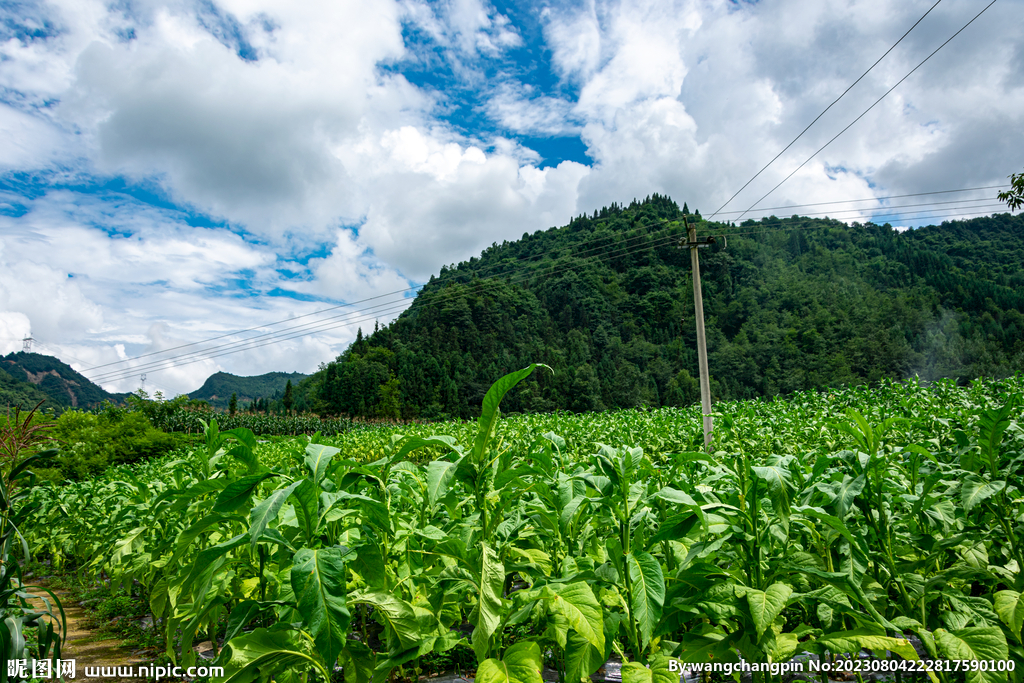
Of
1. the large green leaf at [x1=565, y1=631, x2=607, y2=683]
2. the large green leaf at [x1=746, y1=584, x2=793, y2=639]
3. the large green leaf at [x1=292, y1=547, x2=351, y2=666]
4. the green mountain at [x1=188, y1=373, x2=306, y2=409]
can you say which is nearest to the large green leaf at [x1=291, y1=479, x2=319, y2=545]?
the large green leaf at [x1=292, y1=547, x2=351, y2=666]

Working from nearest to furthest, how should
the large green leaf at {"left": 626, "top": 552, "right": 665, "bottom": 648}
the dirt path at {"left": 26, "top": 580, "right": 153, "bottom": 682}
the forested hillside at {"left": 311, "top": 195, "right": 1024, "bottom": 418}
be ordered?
the large green leaf at {"left": 626, "top": 552, "right": 665, "bottom": 648}
the dirt path at {"left": 26, "top": 580, "right": 153, "bottom": 682}
the forested hillside at {"left": 311, "top": 195, "right": 1024, "bottom": 418}

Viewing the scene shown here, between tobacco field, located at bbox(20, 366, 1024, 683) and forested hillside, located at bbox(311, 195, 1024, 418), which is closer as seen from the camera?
tobacco field, located at bbox(20, 366, 1024, 683)

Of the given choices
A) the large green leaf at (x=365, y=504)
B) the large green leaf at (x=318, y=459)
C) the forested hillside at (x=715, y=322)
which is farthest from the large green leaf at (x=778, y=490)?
the forested hillside at (x=715, y=322)

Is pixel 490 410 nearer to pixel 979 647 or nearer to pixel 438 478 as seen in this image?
pixel 438 478

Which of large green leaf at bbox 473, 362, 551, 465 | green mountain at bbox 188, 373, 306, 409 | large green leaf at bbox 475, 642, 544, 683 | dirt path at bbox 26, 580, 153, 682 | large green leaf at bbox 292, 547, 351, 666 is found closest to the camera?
large green leaf at bbox 292, 547, 351, 666

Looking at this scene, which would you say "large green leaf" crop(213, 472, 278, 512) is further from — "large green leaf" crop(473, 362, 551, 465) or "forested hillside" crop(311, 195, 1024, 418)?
"forested hillside" crop(311, 195, 1024, 418)

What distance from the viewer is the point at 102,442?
14250mm

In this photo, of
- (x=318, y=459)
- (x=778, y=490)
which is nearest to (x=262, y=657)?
(x=318, y=459)

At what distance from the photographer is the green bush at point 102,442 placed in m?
12.8

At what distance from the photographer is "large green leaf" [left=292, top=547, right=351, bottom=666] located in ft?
4.06

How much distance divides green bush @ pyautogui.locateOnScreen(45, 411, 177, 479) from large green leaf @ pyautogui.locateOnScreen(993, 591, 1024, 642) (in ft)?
52.5

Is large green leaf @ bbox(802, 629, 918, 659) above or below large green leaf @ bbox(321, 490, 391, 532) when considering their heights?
below

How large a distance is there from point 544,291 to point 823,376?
32.8m

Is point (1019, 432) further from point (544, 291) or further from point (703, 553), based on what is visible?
point (544, 291)
